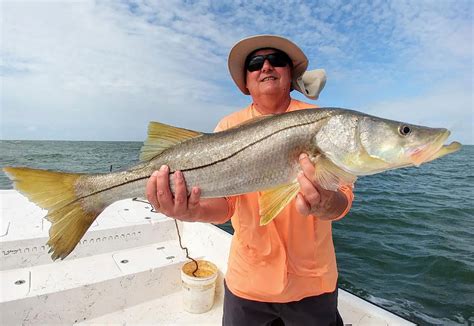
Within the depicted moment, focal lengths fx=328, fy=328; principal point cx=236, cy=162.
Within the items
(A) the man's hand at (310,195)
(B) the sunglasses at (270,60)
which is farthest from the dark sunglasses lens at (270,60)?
(A) the man's hand at (310,195)

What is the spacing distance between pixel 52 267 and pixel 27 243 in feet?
1.69

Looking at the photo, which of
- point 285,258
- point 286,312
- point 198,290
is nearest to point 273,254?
point 285,258

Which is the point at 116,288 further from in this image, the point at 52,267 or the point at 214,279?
the point at 214,279

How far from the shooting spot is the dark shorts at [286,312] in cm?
283

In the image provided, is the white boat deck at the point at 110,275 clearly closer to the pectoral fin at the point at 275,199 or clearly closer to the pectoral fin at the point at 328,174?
the pectoral fin at the point at 328,174

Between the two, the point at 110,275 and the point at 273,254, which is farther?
the point at 110,275

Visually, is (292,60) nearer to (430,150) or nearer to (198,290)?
(430,150)

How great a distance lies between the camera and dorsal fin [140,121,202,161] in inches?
108

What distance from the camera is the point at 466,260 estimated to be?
9883 millimetres

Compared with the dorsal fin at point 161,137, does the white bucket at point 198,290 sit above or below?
below

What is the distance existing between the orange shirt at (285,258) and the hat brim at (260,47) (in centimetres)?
147

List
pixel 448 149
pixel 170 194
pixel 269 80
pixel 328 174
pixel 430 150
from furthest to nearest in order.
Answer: pixel 269 80
pixel 170 194
pixel 328 174
pixel 430 150
pixel 448 149

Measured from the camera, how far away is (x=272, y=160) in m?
2.52

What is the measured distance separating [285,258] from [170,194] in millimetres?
1113
